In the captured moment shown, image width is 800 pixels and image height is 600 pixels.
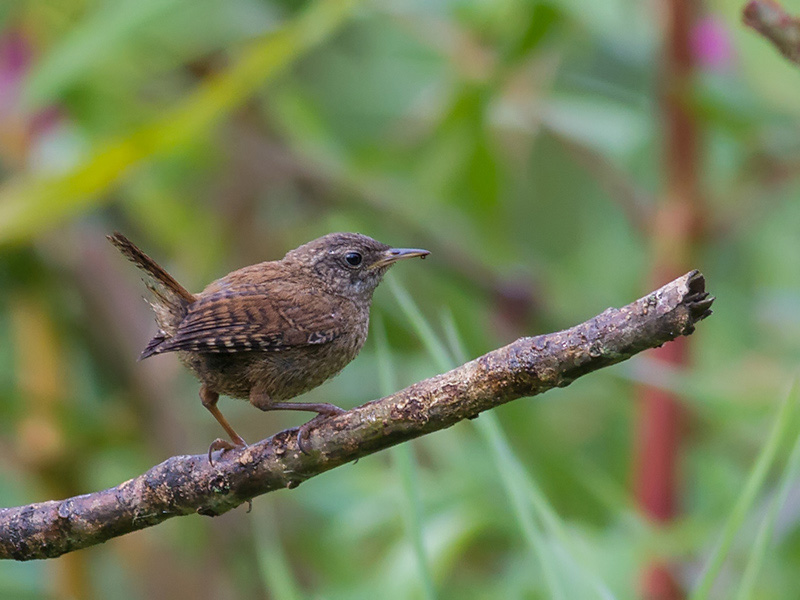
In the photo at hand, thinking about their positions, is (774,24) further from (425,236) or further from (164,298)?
(425,236)

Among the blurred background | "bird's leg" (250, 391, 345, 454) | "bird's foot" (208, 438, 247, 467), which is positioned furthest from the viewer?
the blurred background

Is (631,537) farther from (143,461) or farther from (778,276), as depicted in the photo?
(778,276)

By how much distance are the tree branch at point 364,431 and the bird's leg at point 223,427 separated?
8 centimetres

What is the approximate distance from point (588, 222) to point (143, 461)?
285 centimetres

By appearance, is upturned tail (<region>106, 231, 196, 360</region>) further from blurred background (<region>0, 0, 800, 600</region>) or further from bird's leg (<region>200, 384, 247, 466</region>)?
blurred background (<region>0, 0, 800, 600</region>)

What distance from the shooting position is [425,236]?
4.84m

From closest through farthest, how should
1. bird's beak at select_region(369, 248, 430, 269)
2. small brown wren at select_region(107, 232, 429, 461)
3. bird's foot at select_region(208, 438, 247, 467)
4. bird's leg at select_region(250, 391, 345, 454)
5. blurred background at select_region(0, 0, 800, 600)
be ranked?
bird's leg at select_region(250, 391, 345, 454) → bird's foot at select_region(208, 438, 247, 467) → small brown wren at select_region(107, 232, 429, 461) → bird's beak at select_region(369, 248, 430, 269) → blurred background at select_region(0, 0, 800, 600)

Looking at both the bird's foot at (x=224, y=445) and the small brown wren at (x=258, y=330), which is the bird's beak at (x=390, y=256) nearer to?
the small brown wren at (x=258, y=330)

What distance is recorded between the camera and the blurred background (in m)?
3.82

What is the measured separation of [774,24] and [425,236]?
289 centimetres

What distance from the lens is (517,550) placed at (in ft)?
15.2

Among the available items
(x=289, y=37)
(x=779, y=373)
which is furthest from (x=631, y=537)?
(x=289, y=37)

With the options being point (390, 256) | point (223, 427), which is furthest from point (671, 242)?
point (223, 427)

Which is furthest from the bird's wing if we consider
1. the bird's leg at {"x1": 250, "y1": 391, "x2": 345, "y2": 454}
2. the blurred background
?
the blurred background
